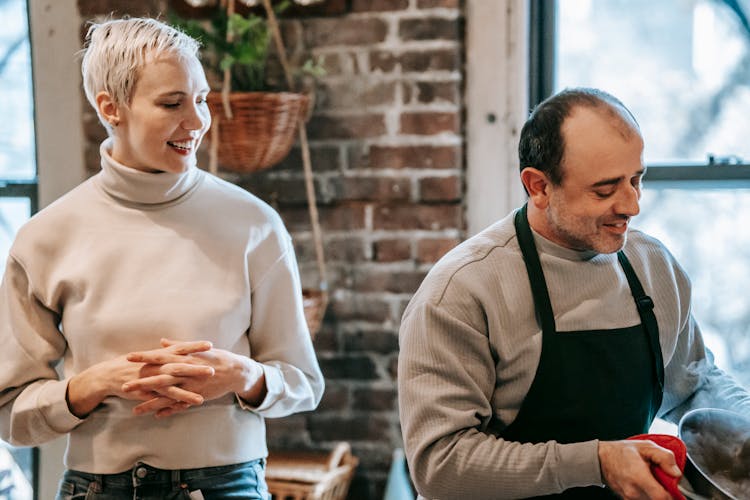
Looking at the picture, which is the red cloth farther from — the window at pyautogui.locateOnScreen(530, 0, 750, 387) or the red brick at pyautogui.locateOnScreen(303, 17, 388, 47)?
the red brick at pyautogui.locateOnScreen(303, 17, 388, 47)

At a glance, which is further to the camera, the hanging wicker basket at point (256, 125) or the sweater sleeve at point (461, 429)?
the hanging wicker basket at point (256, 125)

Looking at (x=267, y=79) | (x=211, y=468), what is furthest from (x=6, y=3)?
(x=211, y=468)

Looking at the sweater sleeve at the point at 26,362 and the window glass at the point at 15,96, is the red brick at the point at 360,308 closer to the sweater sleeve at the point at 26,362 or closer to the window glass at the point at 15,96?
the sweater sleeve at the point at 26,362

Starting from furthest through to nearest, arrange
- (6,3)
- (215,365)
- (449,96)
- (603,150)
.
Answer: (6,3) → (449,96) → (215,365) → (603,150)

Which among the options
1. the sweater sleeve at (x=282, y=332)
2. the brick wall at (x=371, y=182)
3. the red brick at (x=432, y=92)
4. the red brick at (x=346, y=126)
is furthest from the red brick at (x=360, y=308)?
the sweater sleeve at (x=282, y=332)

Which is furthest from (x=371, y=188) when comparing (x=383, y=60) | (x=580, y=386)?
(x=580, y=386)

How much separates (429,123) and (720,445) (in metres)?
1.19

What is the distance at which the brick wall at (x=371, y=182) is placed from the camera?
7.56 ft

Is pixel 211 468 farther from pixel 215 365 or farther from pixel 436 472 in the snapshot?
pixel 436 472

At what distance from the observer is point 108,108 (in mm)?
1644

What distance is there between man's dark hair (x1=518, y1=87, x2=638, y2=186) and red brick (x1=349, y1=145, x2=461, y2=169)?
32.6 inches

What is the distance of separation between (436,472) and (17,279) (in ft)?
2.74

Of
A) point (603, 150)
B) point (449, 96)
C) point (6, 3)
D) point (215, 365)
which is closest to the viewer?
point (603, 150)

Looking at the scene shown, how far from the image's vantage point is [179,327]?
5.28 feet
